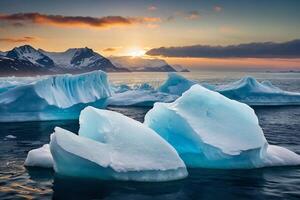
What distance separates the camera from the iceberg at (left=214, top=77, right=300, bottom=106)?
4025 cm

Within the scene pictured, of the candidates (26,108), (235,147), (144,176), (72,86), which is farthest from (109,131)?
(72,86)

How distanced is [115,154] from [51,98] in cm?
1680

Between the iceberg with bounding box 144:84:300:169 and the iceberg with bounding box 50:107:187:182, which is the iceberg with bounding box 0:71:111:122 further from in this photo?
the iceberg with bounding box 50:107:187:182

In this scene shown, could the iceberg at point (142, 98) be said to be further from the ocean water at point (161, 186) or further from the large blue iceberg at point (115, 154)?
the large blue iceberg at point (115, 154)

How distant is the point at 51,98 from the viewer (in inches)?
1065

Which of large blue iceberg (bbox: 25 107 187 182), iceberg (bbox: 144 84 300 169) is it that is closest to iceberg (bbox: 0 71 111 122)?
iceberg (bbox: 144 84 300 169)

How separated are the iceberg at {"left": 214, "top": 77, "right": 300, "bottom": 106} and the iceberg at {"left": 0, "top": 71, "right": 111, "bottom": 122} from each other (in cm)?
1470

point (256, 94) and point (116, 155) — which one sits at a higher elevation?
point (116, 155)

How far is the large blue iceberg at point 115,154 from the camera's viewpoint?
1112 centimetres

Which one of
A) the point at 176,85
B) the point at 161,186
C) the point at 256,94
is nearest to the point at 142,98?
the point at 176,85

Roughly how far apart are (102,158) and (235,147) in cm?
434

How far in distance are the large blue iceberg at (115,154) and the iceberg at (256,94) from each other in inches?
1135

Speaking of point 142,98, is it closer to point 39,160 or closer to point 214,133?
point 39,160

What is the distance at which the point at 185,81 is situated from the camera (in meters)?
42.1
